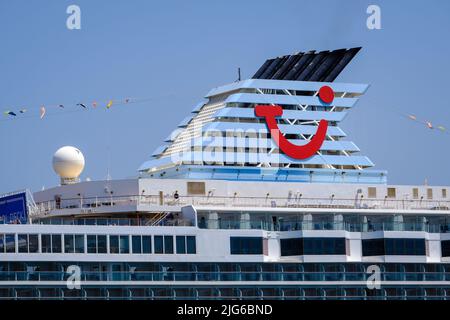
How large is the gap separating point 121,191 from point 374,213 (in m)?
16.1

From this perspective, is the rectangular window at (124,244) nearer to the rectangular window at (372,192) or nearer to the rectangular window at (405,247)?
the rectangular window at (405,247)

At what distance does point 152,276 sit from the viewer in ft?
265

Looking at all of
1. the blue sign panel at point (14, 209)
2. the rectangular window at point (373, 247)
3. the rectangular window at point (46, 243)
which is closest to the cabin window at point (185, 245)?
the rectangular window at point (46, 243)

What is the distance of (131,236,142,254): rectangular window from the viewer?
265 feet

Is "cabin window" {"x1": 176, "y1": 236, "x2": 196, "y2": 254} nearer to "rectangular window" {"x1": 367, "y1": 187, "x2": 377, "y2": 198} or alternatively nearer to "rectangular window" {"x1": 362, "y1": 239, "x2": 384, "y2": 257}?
"rectangular window" {"x1": 362, "y1": 239, "x2": 384, "y2": 257}

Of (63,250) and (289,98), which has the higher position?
(289,98)

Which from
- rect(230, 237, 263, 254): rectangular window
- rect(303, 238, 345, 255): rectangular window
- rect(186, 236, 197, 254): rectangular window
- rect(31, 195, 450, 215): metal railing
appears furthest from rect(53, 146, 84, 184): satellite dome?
rect(303, 238, 345, 255): rectangular window

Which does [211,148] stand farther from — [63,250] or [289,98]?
[63,250]

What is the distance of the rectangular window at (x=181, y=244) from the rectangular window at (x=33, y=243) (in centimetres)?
835

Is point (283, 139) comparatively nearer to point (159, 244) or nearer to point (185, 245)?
point (185, 245)

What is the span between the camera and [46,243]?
79188 mm
